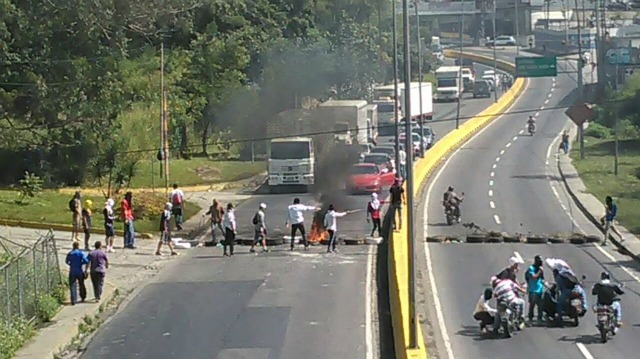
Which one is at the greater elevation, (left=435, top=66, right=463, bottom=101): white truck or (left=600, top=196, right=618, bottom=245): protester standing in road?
(left=435, top=66, right=463, bottom=101): white truck

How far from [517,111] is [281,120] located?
40.6 meters

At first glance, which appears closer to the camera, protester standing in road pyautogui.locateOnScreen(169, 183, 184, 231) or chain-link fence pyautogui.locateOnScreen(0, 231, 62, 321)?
chain-link fence pyautogui.locateOnScreen(0, 231, 62, 321)

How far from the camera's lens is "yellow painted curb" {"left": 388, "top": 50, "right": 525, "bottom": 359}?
18875mm

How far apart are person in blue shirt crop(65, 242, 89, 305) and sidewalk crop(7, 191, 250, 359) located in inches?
9.0

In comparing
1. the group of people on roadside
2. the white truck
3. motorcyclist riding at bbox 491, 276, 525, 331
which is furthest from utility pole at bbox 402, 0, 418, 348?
the white truck

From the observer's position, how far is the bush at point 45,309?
75.8 ft

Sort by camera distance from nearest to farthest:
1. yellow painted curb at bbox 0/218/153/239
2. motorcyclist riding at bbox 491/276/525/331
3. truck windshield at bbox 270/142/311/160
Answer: motorcyclist riding at bbox 491/276/525/331 → yellow painted curb at bbox 0/218/153/239 → truck windshield at bbox 270/142/311/160

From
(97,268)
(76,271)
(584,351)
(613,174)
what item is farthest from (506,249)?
(613,174)

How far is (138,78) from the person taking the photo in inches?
1962

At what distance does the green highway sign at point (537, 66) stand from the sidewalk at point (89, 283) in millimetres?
27581

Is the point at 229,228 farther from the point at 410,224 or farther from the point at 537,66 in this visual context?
the point at 537,66

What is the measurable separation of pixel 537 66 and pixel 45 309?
4729 cm

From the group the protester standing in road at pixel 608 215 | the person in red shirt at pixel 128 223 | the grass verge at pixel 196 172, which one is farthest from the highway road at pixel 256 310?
the grass verge at pixel 196 172

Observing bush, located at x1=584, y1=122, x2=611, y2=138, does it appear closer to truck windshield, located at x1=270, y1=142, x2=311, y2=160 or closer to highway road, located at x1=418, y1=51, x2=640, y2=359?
highway road, located at x1=418, y1=51, x2=640, y2=359
